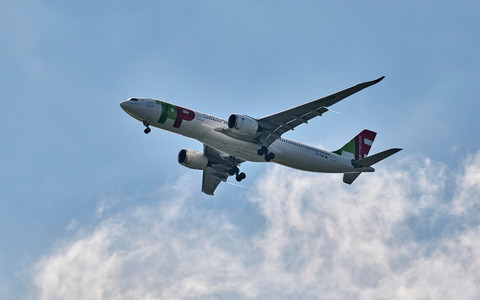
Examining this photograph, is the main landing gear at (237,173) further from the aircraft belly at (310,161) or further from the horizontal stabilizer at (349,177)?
the horizontal stabilizer at (349,177)

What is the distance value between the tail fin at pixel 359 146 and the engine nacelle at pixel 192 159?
44.3 ft

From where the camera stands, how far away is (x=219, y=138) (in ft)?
179

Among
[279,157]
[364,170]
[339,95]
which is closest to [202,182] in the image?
[279,157]

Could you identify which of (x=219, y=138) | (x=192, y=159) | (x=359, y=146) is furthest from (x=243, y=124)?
(x=359, y=146)

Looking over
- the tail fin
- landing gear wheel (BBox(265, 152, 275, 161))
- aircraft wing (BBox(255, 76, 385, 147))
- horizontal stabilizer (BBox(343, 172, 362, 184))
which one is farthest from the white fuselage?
the tail fin

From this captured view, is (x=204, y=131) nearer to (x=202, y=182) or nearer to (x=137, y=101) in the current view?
(x=137, y=101)

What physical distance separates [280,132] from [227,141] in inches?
189

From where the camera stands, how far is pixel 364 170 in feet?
200

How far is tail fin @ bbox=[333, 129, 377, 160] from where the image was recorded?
64.2 metres

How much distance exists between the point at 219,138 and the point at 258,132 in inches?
137

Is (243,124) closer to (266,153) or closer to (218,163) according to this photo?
(266,153)

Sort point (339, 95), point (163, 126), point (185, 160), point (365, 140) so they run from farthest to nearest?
1. point (365, 140)
2. point (185, 160)
3. point (163, 126)
4. point (339, 95)

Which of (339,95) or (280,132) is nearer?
(339,95)

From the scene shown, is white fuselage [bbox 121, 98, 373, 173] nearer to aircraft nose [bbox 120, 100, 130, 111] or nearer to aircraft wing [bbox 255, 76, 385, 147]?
aircraft nose [bbox 120, 100, 130, 111]
